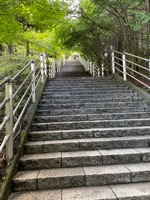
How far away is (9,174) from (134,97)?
3861 mm

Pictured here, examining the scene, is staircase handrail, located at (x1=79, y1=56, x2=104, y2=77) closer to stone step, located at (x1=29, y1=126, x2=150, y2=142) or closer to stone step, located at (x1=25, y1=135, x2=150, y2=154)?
stone step, located at (x1=29, y1=126, x2=150, y2=142)

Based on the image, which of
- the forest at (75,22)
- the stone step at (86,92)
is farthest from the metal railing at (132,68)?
the stone step at (86,92)

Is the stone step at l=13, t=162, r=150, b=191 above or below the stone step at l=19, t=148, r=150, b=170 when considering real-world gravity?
below

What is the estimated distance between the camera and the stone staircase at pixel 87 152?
248 cm

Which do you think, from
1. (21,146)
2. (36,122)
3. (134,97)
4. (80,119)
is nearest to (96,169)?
(21,146)

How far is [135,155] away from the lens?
9.80ft

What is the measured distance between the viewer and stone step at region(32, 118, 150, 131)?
3821mm

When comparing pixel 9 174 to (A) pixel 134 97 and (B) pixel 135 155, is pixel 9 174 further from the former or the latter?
(A) pixel 134 97

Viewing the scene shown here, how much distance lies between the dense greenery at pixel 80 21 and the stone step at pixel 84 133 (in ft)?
8.01

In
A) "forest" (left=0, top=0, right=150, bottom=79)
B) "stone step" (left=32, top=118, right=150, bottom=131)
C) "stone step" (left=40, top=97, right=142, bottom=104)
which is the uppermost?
"forest" (left=0, top=0, right=150, bottom=79)

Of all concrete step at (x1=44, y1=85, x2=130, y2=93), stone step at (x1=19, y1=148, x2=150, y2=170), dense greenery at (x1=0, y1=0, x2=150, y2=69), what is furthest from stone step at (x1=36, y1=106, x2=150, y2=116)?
dense greenery at (x1=0, y1=0, x2=150, y2=69)

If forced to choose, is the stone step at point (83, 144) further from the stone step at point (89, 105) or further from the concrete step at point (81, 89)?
the concrete step at point (81, 89)

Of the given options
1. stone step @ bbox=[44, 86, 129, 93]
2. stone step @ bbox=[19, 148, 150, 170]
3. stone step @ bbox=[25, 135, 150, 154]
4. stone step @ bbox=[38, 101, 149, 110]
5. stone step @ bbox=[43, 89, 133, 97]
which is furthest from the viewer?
stone step @ bbox=[44, 86, 129, 93]

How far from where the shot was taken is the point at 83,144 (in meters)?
3.26
